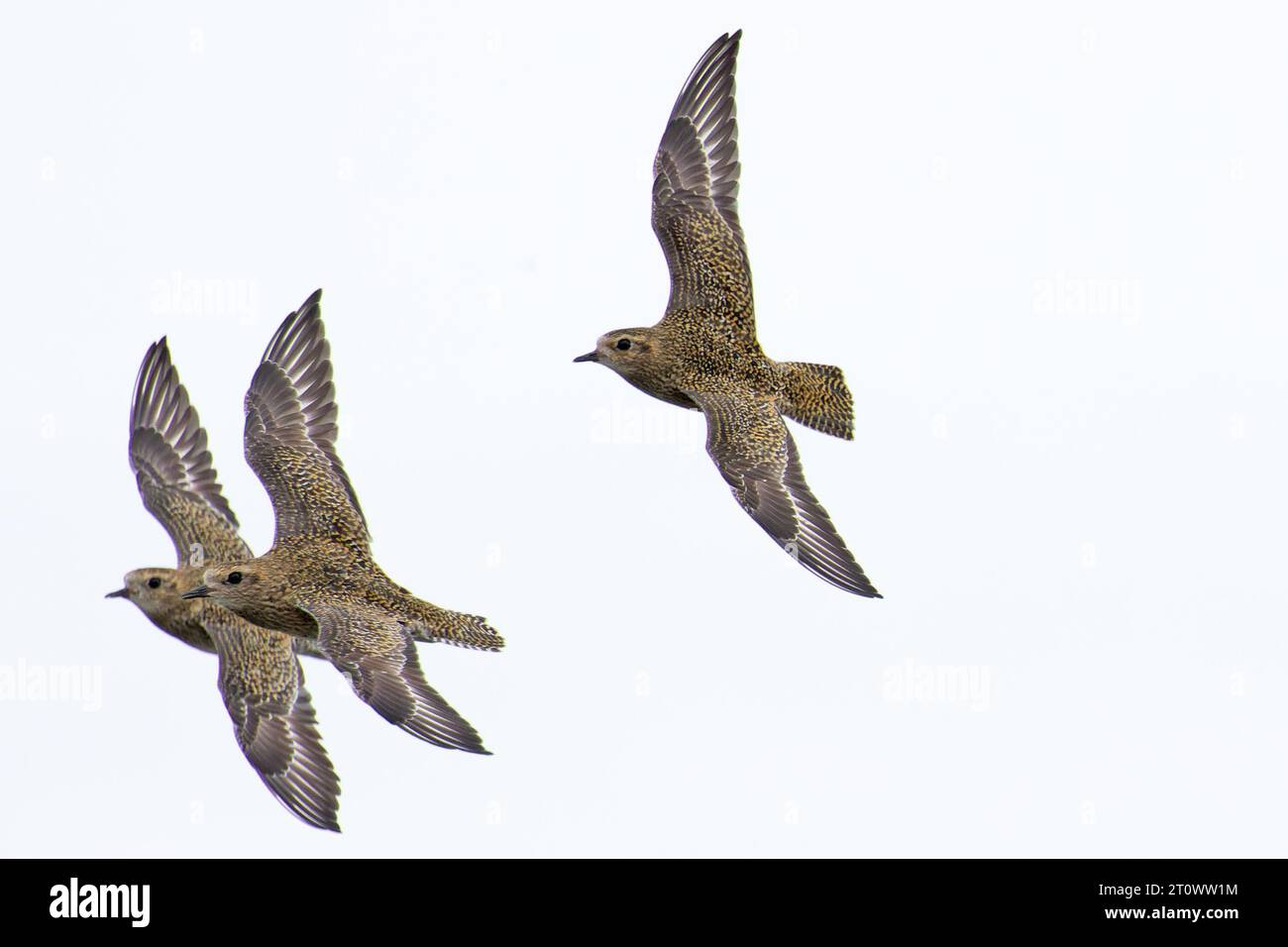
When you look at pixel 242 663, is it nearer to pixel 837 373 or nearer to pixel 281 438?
pixel 281 438

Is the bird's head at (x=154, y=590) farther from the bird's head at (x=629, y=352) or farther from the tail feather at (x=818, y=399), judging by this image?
the tail feather at (x=818, y=399)

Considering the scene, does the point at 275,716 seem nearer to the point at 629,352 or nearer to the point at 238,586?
the point at 238,586

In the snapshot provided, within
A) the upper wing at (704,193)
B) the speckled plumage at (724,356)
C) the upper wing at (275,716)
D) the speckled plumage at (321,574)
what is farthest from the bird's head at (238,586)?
the upper wing at (704,193)

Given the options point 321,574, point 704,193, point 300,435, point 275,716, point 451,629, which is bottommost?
point 275,716

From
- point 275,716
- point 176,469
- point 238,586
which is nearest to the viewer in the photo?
point 238,586

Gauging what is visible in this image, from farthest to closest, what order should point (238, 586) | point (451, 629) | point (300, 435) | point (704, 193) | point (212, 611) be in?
point (704, 193), point (300, 435), point (212, 611), point (238, 586), point (451, 629)

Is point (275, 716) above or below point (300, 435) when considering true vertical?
below

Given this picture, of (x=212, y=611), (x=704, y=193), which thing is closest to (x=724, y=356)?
(x=704, y=193)
